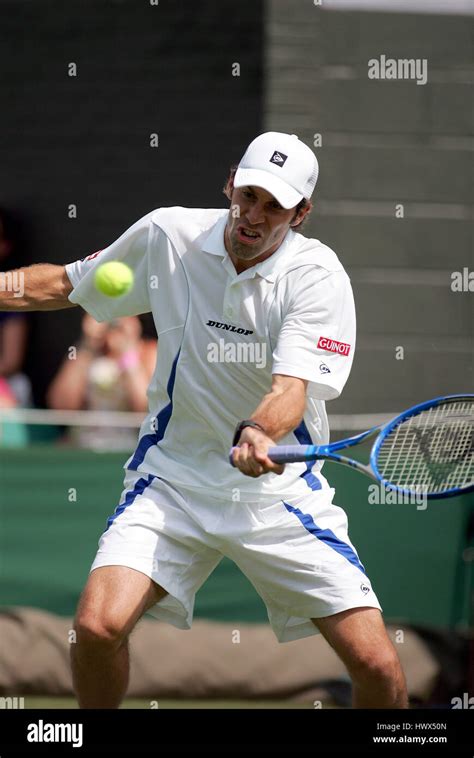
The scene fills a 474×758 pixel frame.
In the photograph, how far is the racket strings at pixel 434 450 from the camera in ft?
13.8

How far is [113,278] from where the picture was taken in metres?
4.45

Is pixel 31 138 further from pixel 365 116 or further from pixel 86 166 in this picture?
pixel 365 116

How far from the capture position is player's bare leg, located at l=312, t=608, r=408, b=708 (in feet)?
13.4

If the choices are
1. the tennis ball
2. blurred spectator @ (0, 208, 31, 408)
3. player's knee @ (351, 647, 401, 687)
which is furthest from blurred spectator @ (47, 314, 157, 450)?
player's knee @ (351, 647, 401, 687)

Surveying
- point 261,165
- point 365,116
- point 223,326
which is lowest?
point 223,326

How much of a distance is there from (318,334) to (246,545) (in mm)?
671

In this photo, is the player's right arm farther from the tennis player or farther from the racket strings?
the racket strings

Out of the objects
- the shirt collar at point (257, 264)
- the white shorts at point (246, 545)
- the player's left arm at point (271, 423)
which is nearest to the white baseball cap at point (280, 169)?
the shirt collar at point (257, 264)

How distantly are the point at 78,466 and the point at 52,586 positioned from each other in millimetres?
558

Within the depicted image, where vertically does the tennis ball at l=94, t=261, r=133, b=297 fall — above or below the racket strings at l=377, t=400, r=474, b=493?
above

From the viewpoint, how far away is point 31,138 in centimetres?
824

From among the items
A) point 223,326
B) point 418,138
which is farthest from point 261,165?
point 418,138

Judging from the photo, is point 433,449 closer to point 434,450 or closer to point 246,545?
point 434,450

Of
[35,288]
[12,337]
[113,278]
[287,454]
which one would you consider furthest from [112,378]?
[287,454]
